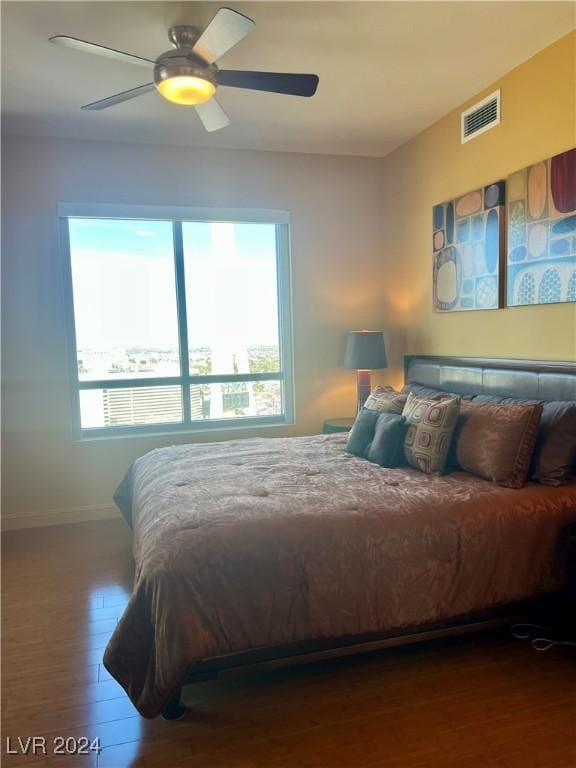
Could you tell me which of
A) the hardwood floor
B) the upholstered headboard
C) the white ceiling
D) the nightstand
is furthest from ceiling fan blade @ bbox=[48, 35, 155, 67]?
the nightstand

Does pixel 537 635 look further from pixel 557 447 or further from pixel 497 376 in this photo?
pixel 497 376

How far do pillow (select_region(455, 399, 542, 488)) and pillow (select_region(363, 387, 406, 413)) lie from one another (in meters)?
0.56

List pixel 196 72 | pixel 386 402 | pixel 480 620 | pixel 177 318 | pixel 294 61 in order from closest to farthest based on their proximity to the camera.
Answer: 1. pixel 480 620
2. pixel 196 72
3. pixel 294 61
4. pixel 386 402
5. pixel 177 318

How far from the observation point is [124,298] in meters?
4.17

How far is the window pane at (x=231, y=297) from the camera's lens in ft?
14.3

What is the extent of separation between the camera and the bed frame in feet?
6.38

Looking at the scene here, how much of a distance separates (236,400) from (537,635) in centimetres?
288

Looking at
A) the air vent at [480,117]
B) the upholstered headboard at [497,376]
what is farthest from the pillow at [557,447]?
the air vent at [480,117]

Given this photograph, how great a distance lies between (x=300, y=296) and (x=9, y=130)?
2.48 m

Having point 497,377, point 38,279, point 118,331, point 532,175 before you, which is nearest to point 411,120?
point 532,175

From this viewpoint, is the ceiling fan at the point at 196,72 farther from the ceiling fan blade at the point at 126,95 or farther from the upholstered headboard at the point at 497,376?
the upholstered headboard at the point at 497,376

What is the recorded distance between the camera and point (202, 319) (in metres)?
4.38

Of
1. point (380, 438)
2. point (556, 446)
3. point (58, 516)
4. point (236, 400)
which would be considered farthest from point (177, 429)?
point (556, 446)

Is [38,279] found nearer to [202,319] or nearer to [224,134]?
[202,319]
